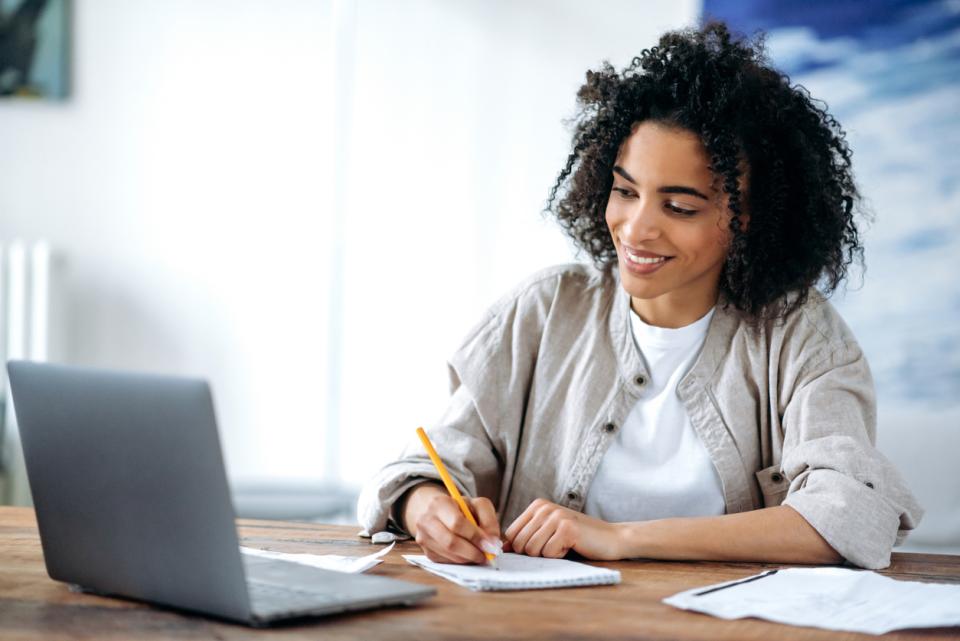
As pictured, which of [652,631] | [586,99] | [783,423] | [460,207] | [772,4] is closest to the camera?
[652,631]

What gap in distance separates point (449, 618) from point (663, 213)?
0.80 meters

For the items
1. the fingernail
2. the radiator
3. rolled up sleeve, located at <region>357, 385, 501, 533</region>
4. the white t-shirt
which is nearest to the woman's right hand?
the fingernail

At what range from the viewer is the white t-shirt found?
65.0 inches

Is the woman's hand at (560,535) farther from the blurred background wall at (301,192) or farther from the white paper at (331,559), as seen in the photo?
the blurred background wall at (301,192)

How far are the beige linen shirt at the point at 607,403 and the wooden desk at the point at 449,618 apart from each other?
288mm

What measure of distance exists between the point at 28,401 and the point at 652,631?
0.60 m

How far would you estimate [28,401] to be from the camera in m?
1.06

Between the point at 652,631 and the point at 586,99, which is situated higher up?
the point at 586,99

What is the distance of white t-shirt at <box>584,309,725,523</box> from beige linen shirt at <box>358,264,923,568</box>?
20mm

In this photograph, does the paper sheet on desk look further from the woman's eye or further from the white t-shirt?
the woman's eye

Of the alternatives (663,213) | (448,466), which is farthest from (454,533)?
(663,213)

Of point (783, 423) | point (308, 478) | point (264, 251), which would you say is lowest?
point (308, 478)

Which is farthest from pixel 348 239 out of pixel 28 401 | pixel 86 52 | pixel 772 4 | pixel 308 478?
pixel 28 401

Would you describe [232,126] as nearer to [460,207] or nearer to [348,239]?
[348,239]
